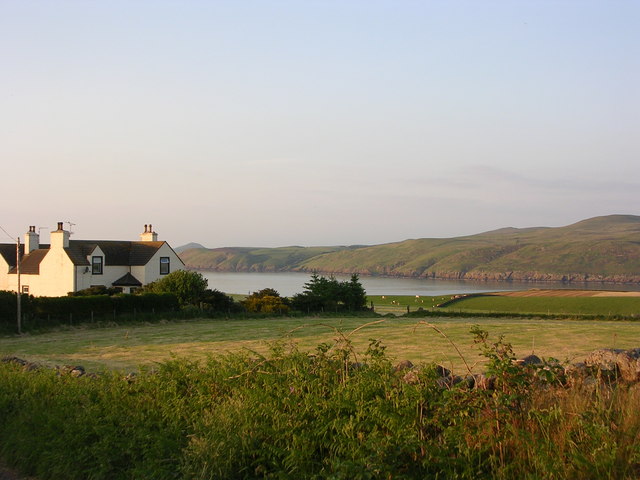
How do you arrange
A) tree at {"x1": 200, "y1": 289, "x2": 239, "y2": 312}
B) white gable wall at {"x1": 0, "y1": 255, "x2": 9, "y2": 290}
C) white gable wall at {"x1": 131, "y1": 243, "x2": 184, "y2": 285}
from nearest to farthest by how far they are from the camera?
tree at {"x1": 200, "y1": 289, "x2": 239, "y2": 312}
white gable wall at {"x1": 131, "y1": 243, "x2": 184, "y2": 285}
white gable wall at {"x1": 0, "y1": 255, "x2": 9, "y2": 290}

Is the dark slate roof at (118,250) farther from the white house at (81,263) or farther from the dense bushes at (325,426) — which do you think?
the dense bushes at (325,426)

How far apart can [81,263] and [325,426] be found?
47.1 metres

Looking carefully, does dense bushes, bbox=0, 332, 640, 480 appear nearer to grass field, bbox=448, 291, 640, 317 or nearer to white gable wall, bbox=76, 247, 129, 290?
white gable wall, bbox=76, 247, 129, 290

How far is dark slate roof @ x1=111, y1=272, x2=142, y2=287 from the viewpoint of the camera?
52.4 metres

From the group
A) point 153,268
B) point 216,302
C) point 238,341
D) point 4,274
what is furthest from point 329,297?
point 4,274

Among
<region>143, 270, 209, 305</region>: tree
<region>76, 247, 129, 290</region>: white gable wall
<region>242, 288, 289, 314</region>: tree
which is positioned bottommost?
<region>242, 288, 289, 314</region>: tree

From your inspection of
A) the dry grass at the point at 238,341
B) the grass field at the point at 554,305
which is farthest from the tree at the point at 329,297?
the grass field at the point at 554,305

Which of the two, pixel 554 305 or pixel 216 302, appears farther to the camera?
pixel 554 305

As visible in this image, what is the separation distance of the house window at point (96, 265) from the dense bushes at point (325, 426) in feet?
144

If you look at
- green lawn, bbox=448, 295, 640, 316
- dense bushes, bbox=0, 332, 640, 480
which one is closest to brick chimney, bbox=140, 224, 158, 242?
green lawn, bbox=448, 295, 640, 316

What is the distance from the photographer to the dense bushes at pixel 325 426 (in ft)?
18.3

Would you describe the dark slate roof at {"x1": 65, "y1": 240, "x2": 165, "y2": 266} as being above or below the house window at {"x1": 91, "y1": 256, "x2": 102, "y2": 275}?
above

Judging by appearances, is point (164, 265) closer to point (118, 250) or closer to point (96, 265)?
point (118, 250)

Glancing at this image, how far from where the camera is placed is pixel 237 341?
97.6 ft
